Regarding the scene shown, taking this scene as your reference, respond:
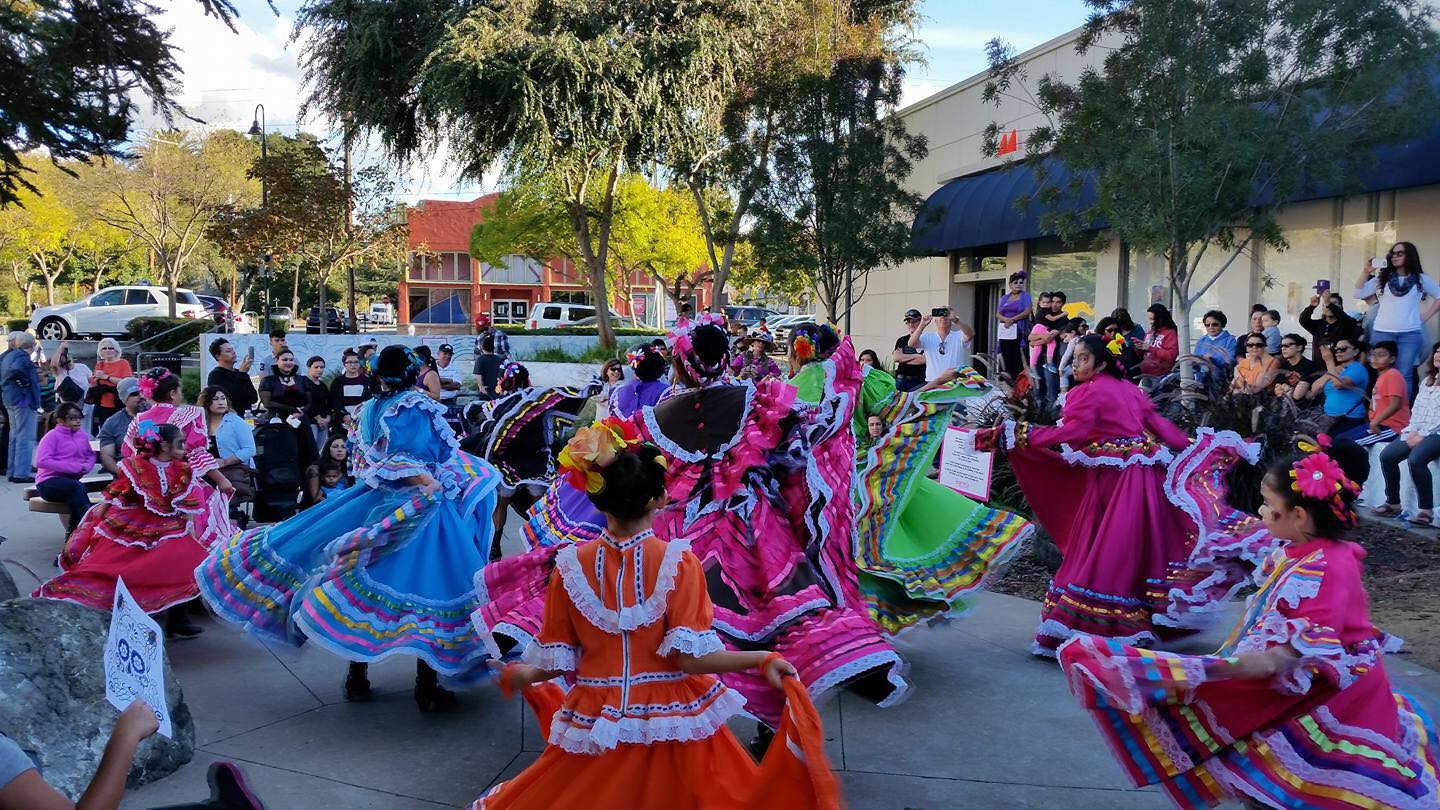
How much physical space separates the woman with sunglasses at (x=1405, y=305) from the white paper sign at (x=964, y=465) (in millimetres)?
6156

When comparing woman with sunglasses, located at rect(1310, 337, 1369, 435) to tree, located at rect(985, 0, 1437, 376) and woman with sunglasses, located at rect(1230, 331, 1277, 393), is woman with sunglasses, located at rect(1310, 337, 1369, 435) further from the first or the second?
tree, located at rect(985, 0, 1437, 376)

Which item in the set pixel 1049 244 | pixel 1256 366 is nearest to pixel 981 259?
pixel 1049 244

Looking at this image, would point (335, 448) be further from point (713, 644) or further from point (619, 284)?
point (619, 284)

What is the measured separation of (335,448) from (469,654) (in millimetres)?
4994

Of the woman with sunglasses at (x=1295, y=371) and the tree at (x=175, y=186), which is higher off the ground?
the tree at (x=175, y=186)

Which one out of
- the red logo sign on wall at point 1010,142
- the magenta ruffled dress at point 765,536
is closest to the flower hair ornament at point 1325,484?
the magenta ruffled dress at point 765,536

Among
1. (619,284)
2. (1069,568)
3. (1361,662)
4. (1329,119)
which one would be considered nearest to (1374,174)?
(1329,119)

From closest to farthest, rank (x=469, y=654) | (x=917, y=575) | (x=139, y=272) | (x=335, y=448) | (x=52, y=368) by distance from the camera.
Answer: (x=469, y=654) → (x=917, y=575) → (x=335, y=448) → (x=52, y=368) → (x=139, y=272)

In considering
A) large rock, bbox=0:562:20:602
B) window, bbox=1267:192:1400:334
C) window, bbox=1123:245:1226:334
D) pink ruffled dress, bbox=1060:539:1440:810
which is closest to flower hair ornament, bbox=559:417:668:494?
Answer: pink ruffled dress, bbox=1060:539:1440:810

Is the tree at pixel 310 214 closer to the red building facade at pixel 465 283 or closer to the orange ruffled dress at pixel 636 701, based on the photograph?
the orange ruffled dress at pixel 636 701

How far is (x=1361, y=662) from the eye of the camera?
3344 mm

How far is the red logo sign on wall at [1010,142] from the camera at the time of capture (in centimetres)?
1988

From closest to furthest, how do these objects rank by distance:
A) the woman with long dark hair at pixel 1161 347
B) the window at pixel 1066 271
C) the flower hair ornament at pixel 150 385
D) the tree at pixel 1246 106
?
the flower hair ornament at pixel 150 385 → the tree at pixel 1246 106 → the woman with long dark hair at pixel 1161 347 → the window at pixel 1066 271

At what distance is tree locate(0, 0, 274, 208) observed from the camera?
20.1 ft
